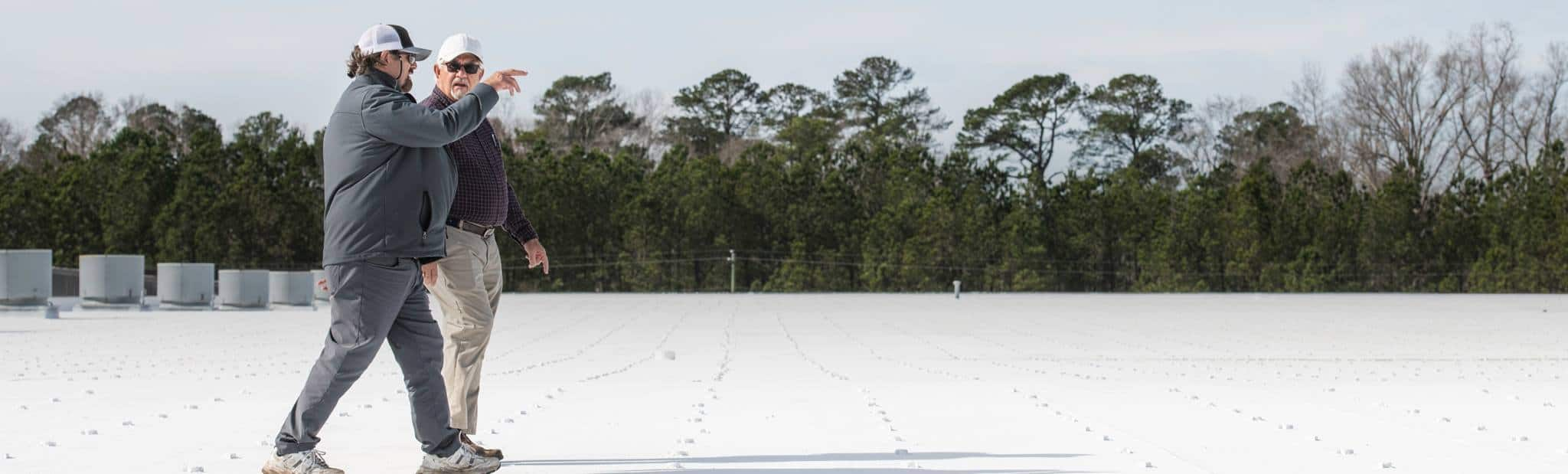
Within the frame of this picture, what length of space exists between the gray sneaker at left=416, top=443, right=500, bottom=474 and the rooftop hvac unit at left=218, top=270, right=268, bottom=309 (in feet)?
59.6

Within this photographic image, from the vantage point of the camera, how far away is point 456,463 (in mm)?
4125

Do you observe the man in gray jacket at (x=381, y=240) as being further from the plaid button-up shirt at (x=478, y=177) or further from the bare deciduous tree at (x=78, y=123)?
the bare deciduous tree at (x=78, y=123)

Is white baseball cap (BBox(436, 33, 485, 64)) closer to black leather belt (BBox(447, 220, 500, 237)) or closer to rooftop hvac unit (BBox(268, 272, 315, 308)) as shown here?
black leather belt (BBox(447, 220, 500, 237))

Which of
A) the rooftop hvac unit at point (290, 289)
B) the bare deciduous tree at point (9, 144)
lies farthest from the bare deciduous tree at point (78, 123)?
the rooftop hvac unit at point (290, 289)

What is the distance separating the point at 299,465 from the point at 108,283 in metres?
17.5

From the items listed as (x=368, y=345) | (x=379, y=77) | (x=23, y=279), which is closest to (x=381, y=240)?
(x=368, y=345)

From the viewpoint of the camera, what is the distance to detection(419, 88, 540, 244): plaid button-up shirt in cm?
463

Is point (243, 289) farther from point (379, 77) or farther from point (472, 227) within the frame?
point (379, 77)

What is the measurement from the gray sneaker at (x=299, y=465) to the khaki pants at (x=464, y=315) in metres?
0.66

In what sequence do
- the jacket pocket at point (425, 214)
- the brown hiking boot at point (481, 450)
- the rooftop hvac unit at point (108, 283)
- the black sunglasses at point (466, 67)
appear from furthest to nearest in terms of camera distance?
the rooftop hvac unit at point (108, 283), the black sunglasses at point (466, 67), the brown hiking boot at point (481, 450), the jacket pocket at point (425, 214)

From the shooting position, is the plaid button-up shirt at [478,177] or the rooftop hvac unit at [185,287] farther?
the rooftop hvac unit at [185,287]

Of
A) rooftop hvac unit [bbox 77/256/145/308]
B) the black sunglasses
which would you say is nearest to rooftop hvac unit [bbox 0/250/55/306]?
rooftop hvac unit [bbox 77/256/145/308]

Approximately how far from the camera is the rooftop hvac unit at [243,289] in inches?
829

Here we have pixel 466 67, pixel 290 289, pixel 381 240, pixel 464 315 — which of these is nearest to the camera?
pixel 381 240
